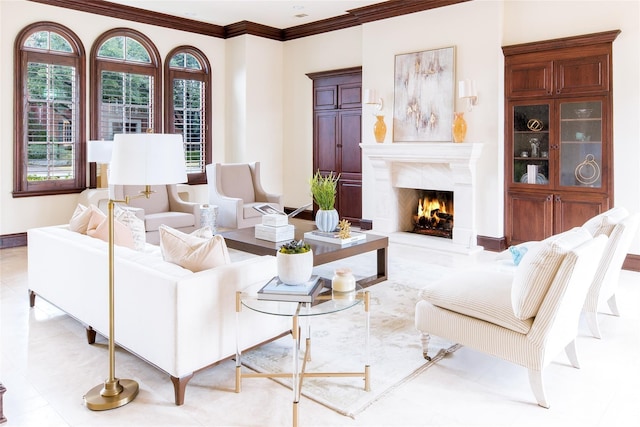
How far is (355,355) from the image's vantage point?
3.10m

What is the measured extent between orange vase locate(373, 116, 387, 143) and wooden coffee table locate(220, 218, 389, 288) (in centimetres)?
249

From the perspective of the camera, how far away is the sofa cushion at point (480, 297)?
261 centimetres

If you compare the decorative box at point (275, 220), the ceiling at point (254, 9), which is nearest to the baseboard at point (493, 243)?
the decorative box at point (275, 220)

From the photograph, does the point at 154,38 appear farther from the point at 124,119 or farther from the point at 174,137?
the point at 174,137

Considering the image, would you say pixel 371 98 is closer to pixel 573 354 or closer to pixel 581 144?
pixel 581 144

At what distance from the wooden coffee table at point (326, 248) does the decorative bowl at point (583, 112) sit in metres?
2.68

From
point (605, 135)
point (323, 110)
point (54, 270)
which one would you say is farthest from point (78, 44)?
point (605, 135)

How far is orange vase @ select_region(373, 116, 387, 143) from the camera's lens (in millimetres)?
7086

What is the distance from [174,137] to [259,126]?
19.5 ft

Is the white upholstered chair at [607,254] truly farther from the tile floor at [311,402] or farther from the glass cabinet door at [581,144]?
the glass cabinet door at [581,144]

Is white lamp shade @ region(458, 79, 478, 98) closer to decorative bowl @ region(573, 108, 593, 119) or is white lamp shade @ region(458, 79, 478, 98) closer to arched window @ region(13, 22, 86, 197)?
decorative bowl @ region(573, 108, 593, 119)

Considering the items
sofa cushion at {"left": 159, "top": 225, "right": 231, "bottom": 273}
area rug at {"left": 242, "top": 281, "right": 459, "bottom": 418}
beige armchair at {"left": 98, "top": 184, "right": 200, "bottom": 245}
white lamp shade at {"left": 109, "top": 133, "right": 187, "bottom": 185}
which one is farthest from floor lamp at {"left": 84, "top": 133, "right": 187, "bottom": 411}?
beige armchair at {"left": 98, "top": 184, "right": 200, "bottom": 245}

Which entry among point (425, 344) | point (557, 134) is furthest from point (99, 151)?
point (557, 134)

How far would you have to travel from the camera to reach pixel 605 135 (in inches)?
212
